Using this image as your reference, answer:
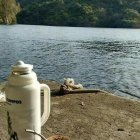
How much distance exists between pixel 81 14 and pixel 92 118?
16092 centimetres

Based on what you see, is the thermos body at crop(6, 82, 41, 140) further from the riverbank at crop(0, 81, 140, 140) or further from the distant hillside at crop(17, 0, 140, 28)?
the distant hillside at crop(17, 0, 140, 28)

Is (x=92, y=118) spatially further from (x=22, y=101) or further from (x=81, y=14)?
(x=81, y=14)

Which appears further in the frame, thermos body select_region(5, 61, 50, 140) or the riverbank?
the riverbank

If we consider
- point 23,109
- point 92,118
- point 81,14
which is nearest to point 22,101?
point 23,109

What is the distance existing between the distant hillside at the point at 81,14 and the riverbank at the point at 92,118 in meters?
154

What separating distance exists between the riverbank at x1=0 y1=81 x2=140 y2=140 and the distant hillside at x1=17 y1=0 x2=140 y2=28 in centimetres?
15384

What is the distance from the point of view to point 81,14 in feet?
559

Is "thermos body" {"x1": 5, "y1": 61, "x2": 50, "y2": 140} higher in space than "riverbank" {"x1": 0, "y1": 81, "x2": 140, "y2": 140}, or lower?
higher

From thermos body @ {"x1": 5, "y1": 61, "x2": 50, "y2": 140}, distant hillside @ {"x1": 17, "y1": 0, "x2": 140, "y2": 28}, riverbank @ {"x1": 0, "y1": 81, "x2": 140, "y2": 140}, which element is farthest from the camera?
distant hillside @ {"x1": 17, "y1": 0, "x2": 140, "y2": 28}

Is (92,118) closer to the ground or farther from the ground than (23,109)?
closer to the ground

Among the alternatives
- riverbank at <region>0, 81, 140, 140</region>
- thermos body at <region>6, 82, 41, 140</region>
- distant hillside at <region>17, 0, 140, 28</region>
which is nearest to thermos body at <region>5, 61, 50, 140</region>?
thermos body at <region>6, 82, 41, 140</region>

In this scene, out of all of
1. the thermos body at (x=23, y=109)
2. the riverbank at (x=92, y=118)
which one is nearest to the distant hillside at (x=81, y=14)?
the riverbank at (x=92, y=118)

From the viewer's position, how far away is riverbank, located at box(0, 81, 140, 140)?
1043 cm

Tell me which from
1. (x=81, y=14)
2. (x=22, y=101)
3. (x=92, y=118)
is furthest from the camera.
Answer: (x=81, y=14)
